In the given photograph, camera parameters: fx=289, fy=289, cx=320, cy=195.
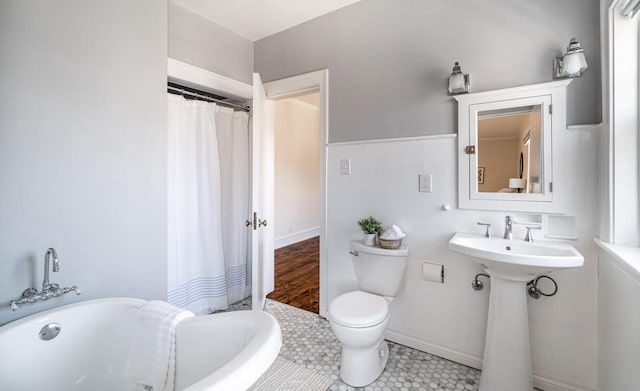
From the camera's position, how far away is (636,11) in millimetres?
1237

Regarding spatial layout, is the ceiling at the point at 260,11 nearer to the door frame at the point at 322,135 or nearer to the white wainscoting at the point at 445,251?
the door frame at the point at 322,135

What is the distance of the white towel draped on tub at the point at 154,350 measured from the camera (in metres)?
1.22

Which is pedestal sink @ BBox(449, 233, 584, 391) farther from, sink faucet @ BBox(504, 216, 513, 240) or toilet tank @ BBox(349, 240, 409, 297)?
toilet tank @ BBox(349, 240, 409, 297)

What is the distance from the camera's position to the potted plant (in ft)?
6.50

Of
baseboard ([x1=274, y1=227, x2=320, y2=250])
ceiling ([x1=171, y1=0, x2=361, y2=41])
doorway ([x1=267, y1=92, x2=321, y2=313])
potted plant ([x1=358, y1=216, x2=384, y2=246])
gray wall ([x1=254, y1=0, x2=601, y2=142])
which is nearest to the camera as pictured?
gray wall ([x1=254, y1=0, x2=601, y2=142])

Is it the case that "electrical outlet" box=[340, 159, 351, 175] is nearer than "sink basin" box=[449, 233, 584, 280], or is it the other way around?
"sink basin" box=[449, 233, 584, 280]

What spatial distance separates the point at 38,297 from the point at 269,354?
1164 mm

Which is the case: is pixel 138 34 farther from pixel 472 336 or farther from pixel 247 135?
pixel 472 336

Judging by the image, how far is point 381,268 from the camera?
1897 millimetres

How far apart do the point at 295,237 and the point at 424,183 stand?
11.3 feet

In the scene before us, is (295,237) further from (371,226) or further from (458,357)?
(458,357)

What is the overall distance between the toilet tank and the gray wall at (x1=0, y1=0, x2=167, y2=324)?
133 cm

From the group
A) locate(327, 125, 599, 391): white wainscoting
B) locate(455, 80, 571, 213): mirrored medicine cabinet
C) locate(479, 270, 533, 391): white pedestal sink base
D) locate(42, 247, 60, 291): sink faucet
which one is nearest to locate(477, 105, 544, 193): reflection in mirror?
locate(455, 80, 571, 213): mirrored medicine cabinet

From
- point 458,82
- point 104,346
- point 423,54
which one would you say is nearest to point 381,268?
point 458,82
